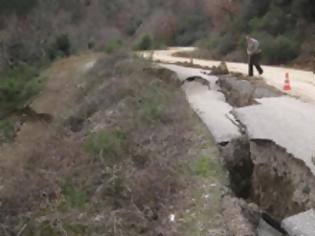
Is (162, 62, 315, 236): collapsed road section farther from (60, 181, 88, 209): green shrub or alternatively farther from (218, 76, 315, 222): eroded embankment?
(60, 181, 88, 209): green shrub

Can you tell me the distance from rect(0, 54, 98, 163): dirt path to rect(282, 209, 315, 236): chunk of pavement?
6269 mm

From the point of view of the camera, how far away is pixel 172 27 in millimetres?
50594

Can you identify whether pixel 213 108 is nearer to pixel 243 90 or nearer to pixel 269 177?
pixel 243 90

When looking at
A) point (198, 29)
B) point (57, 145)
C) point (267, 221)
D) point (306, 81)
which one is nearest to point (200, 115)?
point (57, 145)

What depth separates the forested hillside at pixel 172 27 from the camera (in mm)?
26828

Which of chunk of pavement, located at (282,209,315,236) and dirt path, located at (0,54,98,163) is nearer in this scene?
chunk of pavement, located at (282,209,315,236)

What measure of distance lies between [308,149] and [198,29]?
3858cm

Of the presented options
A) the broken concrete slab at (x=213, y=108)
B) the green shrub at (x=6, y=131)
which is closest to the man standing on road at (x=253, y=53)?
the broken concrete slab at (x=213, y=108)

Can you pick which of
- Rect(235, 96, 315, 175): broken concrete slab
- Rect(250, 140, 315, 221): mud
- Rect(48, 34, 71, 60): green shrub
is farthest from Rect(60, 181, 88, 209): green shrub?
Rect(48, 34, 71, 60): green shrub

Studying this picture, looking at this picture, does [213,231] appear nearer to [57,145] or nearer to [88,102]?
[57,145]

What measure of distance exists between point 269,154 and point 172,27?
40.3m

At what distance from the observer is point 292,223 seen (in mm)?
8469

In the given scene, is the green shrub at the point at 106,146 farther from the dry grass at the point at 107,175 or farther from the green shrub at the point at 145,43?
the green shrub at the point at 145,43

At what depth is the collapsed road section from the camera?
9.05 metres
